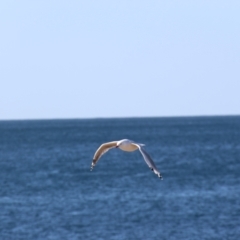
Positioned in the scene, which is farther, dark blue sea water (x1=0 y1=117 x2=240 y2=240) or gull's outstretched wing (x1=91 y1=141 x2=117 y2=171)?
dark blue sea water (x1=0 y1=117 x2=240 y2=240)

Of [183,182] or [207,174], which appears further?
[207,174]

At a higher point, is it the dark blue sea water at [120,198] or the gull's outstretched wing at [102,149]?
the gull's outstretched wing at [102,149]

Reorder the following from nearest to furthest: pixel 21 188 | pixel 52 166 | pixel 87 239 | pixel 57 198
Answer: pixel 87 239 → pixel 57 198 → pixel 21 188 → pixel 52 166

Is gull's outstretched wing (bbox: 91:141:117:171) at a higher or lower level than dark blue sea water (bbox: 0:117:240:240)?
higher

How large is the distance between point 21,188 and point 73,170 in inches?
793

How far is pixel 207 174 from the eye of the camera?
9700cm

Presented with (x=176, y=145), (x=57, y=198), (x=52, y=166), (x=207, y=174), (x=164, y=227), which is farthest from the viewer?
(x=176, y=145)

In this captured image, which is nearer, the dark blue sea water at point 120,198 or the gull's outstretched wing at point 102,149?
the gull's outstretched wing at point 102,149

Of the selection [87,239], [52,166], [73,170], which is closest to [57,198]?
[87,239]

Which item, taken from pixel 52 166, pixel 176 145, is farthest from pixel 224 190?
pixel 176 145

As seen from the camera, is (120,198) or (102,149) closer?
(102,149)

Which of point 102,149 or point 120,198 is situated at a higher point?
point 102,149

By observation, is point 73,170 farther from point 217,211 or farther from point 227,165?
point 217,211

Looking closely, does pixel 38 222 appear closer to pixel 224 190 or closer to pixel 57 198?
pixel 57 198
